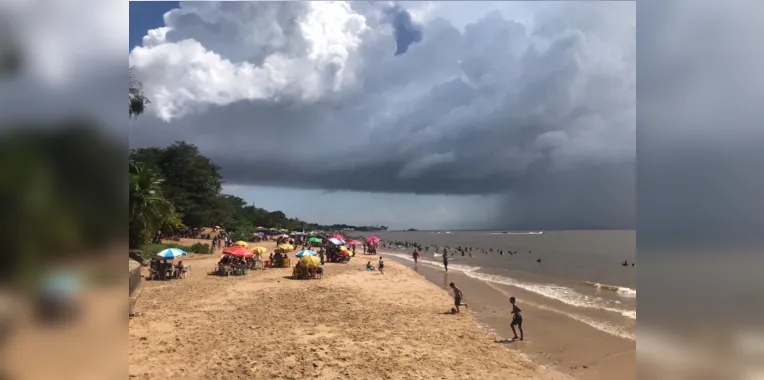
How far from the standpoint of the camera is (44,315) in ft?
4.64

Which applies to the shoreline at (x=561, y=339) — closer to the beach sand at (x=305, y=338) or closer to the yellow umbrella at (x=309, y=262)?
the beach sand at (x=305, y=338)

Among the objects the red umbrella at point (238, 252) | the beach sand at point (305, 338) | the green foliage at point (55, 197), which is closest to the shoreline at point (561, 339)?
the beach sand at point (305, 338)

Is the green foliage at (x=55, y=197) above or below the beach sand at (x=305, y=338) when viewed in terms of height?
above

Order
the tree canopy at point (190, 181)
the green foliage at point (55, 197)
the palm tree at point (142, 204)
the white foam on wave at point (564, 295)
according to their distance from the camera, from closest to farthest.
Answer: the green foliage at point (55, 197), the palm tree at point (142, 204), the white foam on wave at point (564, 295), the tree canopy at point (190, 181)

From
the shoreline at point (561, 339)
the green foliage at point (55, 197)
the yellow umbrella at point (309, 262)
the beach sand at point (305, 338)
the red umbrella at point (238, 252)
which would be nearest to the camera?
the green foliage at point (55, 197)

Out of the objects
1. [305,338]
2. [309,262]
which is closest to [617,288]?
[309,262]

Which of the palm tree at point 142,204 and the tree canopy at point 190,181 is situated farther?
the tree canopy at point 190,181

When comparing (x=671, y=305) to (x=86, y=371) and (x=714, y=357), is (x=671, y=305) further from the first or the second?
(x=86, y=371)

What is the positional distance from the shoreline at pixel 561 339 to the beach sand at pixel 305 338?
2.19 ft

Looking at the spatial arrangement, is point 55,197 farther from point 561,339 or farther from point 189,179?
point 189,179

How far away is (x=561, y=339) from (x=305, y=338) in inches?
283

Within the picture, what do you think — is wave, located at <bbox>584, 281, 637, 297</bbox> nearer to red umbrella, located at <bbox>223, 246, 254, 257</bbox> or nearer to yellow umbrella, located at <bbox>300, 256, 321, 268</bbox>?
yellow umbrella, located at <bbox>300, 256, 321, 268</bbox>

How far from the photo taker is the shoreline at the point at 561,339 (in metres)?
9.52

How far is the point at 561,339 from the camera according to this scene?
1184cm
